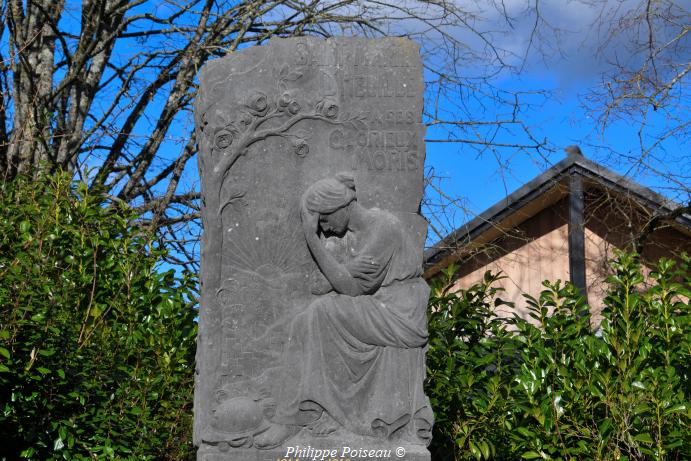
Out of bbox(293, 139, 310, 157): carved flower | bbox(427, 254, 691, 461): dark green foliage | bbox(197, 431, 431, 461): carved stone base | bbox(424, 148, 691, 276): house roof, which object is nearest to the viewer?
bbox(197, 431, 431, 461): carved stone base

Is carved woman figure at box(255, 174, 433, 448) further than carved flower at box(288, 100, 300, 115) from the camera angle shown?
No

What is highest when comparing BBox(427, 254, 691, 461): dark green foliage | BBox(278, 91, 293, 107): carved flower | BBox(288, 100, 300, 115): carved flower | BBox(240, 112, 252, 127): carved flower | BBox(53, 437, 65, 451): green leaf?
BBox(278, 91, 293, 107): carved flower

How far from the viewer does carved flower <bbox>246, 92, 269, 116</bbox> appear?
473 centimetres

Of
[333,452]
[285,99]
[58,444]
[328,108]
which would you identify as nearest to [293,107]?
A: [285,99]

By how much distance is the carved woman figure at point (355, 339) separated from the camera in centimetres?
447

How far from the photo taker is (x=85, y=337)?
6.04 meters

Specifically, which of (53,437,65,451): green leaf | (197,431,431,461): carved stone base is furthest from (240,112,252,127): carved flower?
(53,437,65,451): green leaf

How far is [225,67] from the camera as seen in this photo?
4809mm

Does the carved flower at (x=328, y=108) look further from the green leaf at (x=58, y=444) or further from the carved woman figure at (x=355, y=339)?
the green leaf at (x=58, y=444)

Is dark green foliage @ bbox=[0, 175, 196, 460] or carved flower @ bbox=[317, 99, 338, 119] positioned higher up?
carved flower @ bbox=[317, 99, 338, 119]

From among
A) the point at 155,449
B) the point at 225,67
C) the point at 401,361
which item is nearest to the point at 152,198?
the point at 155,449

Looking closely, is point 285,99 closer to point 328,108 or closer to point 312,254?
point 328,108

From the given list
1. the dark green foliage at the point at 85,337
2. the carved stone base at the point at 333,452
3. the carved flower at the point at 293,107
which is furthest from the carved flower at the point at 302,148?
the dark green foliage at the point at 85,337

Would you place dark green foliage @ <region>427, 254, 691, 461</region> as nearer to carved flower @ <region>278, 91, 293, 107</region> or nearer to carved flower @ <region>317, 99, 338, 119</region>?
carved flower @ <region>317, 99, 338, 119</region>
